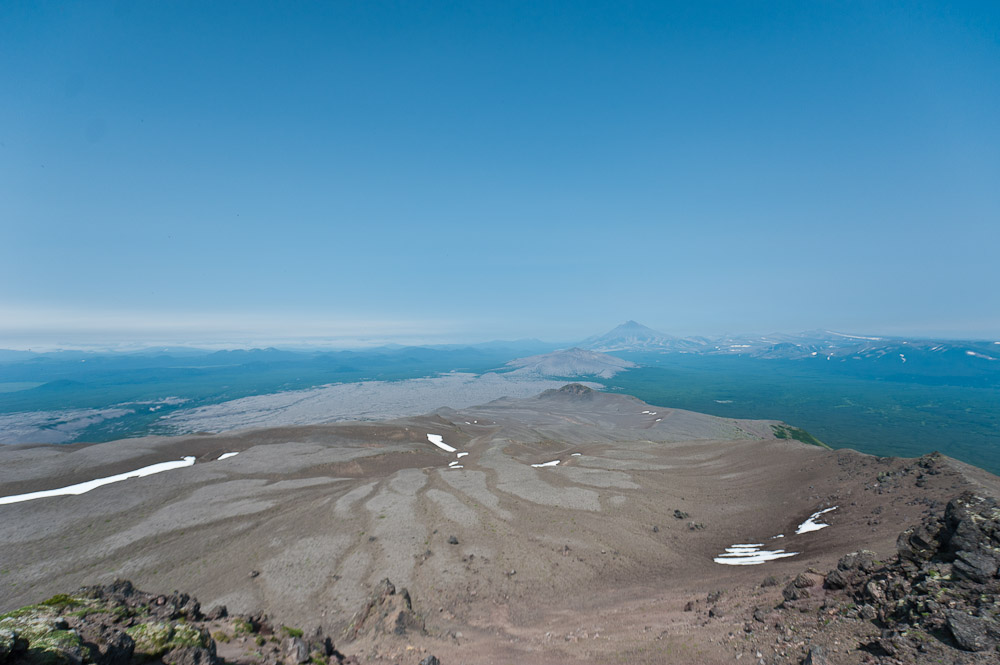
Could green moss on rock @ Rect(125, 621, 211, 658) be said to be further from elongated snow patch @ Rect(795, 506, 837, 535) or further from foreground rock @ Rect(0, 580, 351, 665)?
elongated snow patch @ Rect(795, 506, 837, 535)

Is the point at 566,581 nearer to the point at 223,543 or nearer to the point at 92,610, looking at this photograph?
the point at 92,610

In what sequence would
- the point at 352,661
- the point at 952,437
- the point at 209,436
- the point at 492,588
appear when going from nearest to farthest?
the point at 352,661, the point at 492,588, the point at 209,436, the point at 952,437

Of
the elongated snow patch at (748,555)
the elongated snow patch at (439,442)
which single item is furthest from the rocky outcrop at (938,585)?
the elongated snow patch at (439,442)

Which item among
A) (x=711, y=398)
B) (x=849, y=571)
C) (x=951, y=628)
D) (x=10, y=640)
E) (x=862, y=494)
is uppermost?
(x=10, y=640)

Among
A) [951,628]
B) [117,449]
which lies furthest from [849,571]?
[117,449]

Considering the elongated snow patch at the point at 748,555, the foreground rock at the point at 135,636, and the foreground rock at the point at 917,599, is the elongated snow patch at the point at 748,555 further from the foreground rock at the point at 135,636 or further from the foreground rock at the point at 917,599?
the foreground rock at the point at 135,636

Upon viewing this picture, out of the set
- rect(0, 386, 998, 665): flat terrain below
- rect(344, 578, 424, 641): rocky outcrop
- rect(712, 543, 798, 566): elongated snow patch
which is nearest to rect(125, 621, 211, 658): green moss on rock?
rect(0, 386, 998, 665): flat terrain below

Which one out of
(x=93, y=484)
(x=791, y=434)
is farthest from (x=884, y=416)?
(x=93, y=484)
